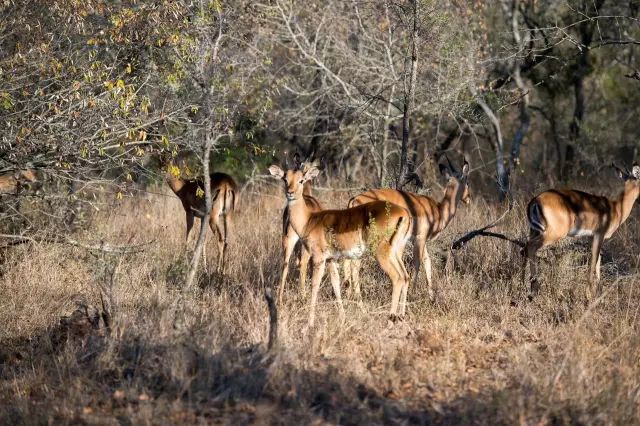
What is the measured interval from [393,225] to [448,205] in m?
2.38

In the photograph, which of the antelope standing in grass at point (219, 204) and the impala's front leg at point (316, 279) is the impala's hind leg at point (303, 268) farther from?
the antelope standing in grass at point (219, 204)

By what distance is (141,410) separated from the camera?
5816 mm

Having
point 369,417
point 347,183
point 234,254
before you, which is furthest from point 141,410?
point 347,183

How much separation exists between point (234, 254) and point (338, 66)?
4.31m

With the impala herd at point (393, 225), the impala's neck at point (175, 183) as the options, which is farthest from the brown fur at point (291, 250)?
the impala's neck at point (175, 183)

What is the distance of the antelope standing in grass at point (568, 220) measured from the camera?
9.56 metres

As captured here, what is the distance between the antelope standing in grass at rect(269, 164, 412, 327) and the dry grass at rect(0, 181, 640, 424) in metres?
0.33

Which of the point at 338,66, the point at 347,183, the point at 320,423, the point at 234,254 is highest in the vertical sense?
the point at 338,66

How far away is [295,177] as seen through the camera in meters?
8.91

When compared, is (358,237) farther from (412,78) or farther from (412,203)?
(412,78)

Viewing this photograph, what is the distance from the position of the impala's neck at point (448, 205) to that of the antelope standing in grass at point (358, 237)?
1800 millimetres

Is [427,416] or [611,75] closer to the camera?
[427,416]

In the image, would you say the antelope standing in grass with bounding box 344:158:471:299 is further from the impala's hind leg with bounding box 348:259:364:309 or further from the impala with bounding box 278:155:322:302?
the impala with bounding box 278:155:322:302

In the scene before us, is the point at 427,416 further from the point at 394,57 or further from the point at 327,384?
the point at 394,57
